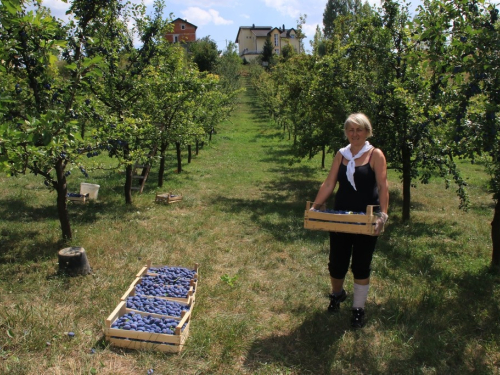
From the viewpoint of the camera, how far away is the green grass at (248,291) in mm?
3924

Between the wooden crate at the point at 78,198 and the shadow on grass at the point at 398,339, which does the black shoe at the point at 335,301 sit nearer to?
the shadow on grass at the point at 398,339

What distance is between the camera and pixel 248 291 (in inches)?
217

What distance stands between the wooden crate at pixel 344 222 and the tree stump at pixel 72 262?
3477 mm

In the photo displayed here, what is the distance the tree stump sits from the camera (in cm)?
567

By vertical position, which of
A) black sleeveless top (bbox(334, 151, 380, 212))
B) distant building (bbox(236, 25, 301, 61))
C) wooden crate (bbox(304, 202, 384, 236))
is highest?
distant building (bbox(236, 25, 301, 61))

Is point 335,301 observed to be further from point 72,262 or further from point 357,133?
point 72,262

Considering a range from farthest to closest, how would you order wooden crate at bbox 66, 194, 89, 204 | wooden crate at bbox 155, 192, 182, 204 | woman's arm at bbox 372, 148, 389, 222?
wooden crate at bbox 155, 192, 182, 204 < wooden crate at bbox 66, 194, 89, 204 < woman's arm at bbox 372, 148, 389, 222

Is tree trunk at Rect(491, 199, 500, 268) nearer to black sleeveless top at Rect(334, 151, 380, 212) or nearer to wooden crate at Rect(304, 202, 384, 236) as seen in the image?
black sleeveless top at Rect(334, 151, 380, 212)

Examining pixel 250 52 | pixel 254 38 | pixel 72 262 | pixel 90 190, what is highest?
pixel 254 38

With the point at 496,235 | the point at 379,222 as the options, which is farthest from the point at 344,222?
the point at 496,235

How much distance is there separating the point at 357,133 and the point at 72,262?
4.25 metres

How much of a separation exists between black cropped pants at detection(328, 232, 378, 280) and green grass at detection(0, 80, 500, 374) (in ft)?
2.12

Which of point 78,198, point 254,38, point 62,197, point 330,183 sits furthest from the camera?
point 254,38

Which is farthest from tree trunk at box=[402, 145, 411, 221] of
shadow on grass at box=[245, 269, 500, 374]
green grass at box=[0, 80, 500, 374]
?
shadow on grass at box=[245, 269, 500, 374]
